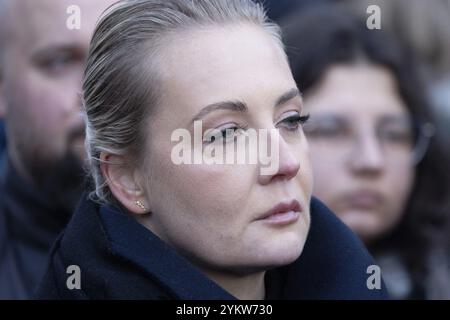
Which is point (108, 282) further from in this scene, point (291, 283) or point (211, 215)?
point (291, 283)

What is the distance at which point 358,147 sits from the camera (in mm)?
3371

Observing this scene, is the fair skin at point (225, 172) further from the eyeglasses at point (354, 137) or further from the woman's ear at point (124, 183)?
the eyeglasses at point (354, 137)

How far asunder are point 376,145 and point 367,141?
40 mm

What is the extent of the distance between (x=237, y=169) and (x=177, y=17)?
404 mm

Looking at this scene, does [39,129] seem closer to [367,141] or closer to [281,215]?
[367,141]

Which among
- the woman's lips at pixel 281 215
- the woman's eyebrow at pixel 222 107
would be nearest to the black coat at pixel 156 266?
the woman's lips at pixel 281 215

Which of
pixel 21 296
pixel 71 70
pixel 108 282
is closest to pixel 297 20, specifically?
pixel 71 70

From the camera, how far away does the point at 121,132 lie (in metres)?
2.19

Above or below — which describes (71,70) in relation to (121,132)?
above

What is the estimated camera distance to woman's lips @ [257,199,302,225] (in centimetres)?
206

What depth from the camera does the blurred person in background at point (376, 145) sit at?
340cm

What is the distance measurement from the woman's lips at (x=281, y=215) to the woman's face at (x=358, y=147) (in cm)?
134

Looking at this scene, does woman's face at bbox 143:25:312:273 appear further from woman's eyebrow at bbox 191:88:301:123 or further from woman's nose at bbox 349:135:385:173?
woman's nose at bbox 349:135:385:173

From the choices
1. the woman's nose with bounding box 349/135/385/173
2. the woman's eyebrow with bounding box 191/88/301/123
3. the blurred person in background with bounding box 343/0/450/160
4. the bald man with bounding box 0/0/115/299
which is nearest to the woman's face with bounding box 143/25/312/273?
the woman's eyebrow with bounding box 191/88/301/123
